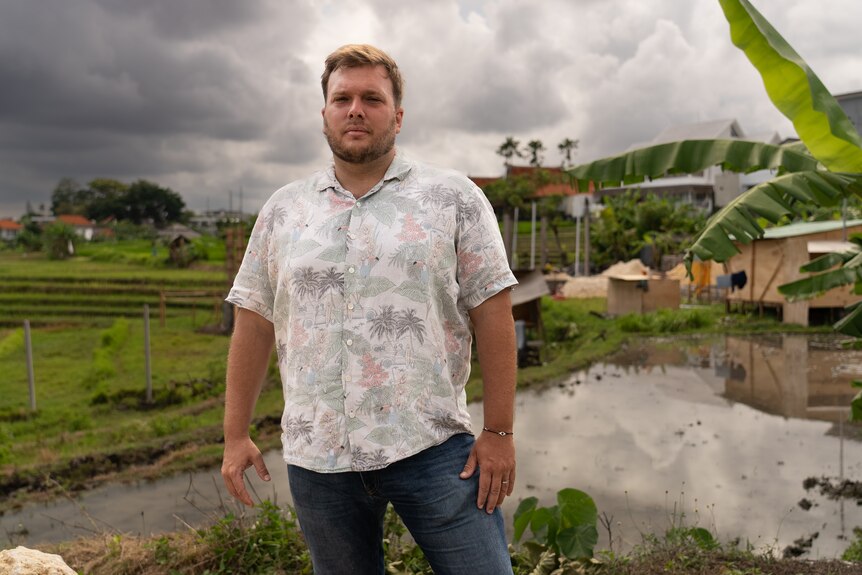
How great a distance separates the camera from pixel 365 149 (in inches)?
71.2

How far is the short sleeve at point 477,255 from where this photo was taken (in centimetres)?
180

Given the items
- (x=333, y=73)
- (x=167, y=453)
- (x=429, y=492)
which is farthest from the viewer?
(x=167, y=453)

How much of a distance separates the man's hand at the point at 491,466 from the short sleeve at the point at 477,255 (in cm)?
32

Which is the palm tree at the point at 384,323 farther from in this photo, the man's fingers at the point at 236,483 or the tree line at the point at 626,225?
the tree line at the point at 626,225

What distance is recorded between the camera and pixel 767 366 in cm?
1063

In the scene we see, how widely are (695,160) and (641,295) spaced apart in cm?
1298

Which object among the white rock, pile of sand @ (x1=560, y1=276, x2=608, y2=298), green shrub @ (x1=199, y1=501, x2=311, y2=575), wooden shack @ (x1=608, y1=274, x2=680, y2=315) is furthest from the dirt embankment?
pile of sand @ (x1=560, y1=276, x2=608, y2=298)

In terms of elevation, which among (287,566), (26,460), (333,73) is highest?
(333,73)

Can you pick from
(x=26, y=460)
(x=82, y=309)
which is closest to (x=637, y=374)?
(x=26, y=460)

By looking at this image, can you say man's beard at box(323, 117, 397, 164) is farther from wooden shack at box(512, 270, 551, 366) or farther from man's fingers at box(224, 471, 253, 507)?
wooden shack at box(512, 270, 551, 366)

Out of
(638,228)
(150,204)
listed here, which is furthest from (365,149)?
(150,204)

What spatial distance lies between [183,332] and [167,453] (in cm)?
1212

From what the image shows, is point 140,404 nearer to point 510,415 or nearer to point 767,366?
point 767,366

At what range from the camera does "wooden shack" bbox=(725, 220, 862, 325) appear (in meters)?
14.0
